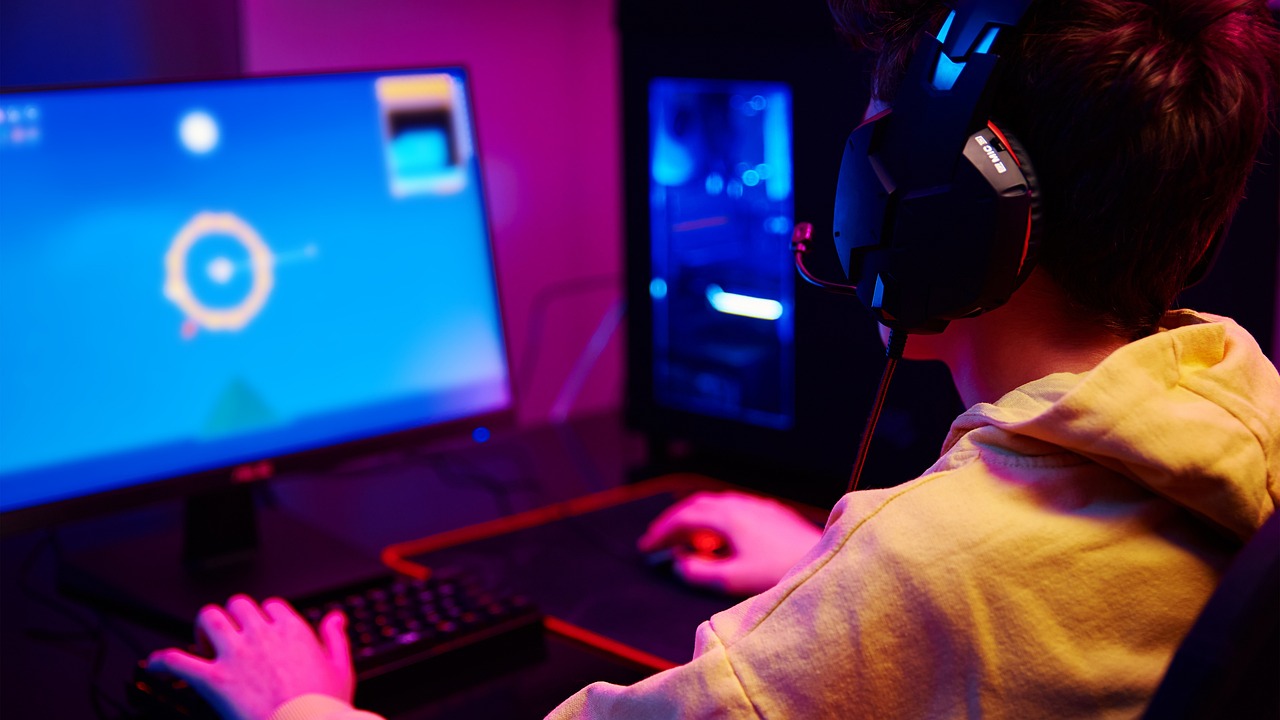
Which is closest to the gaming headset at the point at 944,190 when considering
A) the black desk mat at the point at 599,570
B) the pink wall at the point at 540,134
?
the black desk mat at the point at 599,570

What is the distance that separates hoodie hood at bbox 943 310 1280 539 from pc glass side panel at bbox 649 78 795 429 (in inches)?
28.4

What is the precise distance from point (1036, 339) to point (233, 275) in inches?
28.3

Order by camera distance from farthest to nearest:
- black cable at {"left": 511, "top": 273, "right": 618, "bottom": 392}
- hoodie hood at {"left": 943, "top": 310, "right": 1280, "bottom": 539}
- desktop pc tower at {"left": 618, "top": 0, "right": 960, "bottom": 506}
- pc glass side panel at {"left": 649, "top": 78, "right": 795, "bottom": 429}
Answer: black cable at {"left": 511, "top": 273, "right": 618, "bottom": 392}, pc glass side panel at {"left": 649, "top": 78, "right": 795, "bottom": 429}, desktop pc tower at {"left": 618, "top": 0, "right": 960, "bottom": 506}, hoodie hood at {"left": 943, "top": 310, "right": 1280, "bottom": 539}

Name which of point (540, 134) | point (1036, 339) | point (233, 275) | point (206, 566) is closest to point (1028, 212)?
point (1036, 339)

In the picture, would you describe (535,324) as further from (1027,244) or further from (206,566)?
(1027,244)

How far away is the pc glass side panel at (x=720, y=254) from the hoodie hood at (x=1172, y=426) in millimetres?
721

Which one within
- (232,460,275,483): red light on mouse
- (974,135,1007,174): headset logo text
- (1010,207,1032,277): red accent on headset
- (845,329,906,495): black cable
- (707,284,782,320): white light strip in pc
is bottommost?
(232,460,275,483): red light on mouse

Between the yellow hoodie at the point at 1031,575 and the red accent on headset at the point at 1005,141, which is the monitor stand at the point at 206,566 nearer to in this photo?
the yellow hoodie at the point at 1031,575

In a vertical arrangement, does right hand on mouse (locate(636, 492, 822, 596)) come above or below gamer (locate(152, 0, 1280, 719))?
below

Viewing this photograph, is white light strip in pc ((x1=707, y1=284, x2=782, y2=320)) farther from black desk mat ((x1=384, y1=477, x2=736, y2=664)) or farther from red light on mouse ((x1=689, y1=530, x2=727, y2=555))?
red light on mouse ((x1=689, y1=530, x2=727, y2=555))

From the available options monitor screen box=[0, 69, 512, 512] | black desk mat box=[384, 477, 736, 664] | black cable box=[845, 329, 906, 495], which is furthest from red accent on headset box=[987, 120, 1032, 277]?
monitor screen box=[0, 69, 512, 512]

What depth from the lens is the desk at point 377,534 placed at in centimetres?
99

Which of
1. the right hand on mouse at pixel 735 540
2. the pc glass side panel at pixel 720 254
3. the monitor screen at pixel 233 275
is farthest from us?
the pc glass side panel at pixel 720 254

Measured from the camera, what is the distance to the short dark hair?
0.67 meters
